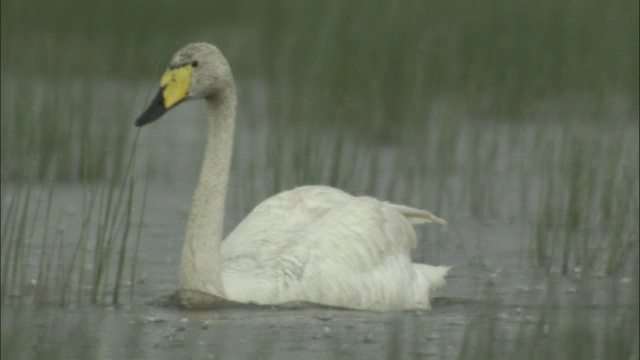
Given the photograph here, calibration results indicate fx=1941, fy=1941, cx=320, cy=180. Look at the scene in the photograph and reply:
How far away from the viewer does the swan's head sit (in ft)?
30.5

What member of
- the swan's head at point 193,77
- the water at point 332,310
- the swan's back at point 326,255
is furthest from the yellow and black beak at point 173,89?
the water at point 332,310

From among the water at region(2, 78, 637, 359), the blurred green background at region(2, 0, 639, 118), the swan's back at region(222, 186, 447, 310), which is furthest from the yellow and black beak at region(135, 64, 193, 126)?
the blurred green background at region(2, 0, 639, 118)

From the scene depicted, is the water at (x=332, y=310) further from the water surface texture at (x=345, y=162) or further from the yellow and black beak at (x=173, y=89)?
the yellow and black beak at (x=173, y=89)

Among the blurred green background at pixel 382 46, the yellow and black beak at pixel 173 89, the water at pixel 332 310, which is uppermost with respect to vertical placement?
the blurred green background at pixel 382 46

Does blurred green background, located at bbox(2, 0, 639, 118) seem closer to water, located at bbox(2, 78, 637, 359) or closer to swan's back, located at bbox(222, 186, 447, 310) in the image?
water, located at bbox(2, 78, 637, 359)

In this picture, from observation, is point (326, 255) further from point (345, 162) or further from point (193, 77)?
point (345, 162)

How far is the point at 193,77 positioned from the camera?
9352 millimetres

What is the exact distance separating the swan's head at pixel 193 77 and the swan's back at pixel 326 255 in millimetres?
716

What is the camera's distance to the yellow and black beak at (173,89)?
30.1 feet

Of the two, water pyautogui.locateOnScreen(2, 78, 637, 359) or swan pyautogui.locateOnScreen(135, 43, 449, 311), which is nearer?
water pyautogui.locateOnScreen(2, 78, 637, 359)

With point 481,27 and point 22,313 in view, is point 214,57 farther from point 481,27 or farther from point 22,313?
point 481,27

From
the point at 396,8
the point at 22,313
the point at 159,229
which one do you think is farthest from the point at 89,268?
the point at 396,8

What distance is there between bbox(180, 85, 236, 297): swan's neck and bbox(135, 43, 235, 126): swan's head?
103 millimetres

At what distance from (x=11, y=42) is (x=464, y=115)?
3560 mm
